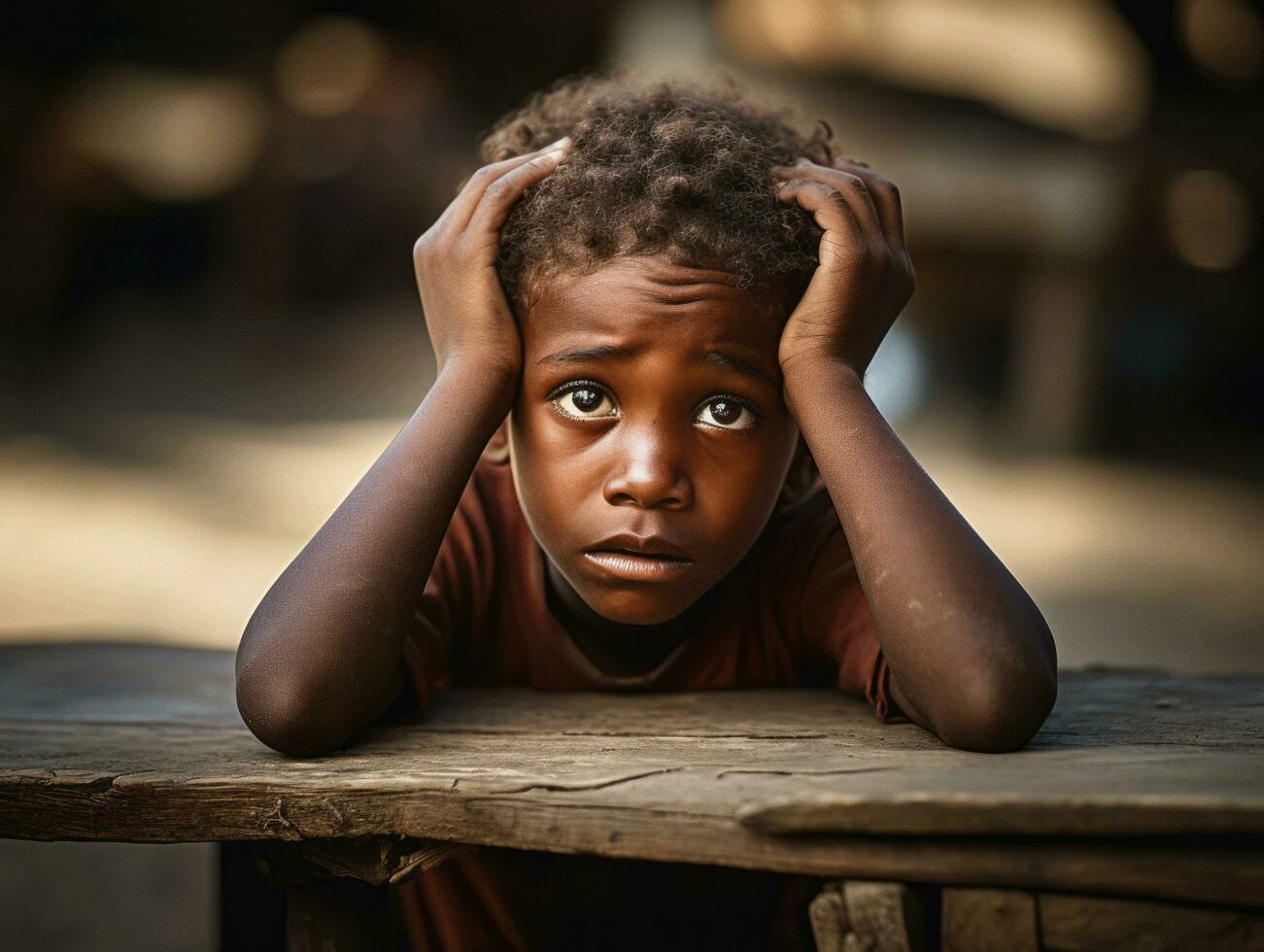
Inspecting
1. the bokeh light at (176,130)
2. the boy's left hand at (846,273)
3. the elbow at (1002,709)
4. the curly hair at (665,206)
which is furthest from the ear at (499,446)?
the bokeh light at (176,130)

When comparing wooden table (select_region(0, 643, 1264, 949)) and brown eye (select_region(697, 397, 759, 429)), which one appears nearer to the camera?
wooden table (select_region(0, 643, 1264, 949))

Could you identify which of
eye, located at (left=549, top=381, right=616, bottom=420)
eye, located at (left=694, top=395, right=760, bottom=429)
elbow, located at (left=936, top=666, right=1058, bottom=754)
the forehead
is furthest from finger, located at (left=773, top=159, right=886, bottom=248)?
elbow, located at (left=936, top=666, right=1058, bottom=754)

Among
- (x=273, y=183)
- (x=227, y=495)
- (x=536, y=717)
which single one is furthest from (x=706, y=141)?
(x=273, y=183)

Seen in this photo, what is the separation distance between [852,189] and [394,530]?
31.7 inches

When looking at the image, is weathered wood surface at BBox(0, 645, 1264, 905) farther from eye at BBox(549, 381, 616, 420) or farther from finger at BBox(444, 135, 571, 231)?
finger at BBox(444, 135, 571, 231)

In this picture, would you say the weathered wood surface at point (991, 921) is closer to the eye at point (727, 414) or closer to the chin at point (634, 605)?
the chin at point (634, 605)

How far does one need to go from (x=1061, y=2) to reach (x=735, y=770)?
745 cm

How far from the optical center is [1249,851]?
116 centimetres

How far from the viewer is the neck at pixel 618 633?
1.93m

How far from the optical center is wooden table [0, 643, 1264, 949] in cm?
118

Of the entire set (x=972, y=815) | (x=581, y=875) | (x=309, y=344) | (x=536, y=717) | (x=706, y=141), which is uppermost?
(x=706, y=141)

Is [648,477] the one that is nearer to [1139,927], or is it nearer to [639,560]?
[639,560]

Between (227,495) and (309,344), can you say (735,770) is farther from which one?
(309,344)

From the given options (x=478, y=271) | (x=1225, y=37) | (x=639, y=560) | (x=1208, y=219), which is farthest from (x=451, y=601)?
(x=1208, y=219)
